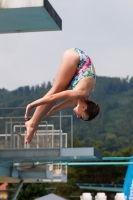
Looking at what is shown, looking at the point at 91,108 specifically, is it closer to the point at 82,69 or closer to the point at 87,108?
the point at 87,108

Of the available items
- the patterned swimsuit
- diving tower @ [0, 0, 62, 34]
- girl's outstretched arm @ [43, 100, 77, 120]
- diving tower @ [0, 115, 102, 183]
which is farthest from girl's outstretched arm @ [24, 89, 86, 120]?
diving tower @ [0, 115, 102, 183]

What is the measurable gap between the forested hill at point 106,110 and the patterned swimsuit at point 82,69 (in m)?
74.2

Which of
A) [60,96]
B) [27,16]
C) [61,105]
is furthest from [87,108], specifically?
[27,16]

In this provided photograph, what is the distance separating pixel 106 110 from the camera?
96438 millimetres

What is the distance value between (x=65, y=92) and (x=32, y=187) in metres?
44.2

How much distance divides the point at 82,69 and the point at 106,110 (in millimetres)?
90628

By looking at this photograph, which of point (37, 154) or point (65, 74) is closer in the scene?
point (65, 74)

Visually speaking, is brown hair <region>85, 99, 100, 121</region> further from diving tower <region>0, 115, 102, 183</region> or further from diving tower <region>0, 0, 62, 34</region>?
diving tower <region>0, 115, 102, 183</region>

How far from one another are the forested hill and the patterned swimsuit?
7424 centimetres

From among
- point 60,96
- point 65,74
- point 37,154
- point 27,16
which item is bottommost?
point 37,154

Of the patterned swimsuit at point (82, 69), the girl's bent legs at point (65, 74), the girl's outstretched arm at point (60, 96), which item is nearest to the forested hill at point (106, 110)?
the girl's bent legs at point (65, 74)

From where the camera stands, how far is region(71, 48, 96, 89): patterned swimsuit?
19.8 feet

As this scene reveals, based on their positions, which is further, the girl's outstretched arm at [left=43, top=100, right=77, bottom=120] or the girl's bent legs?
the girl's outstretched arm at [left=43, top=100, right=77, bottom=120]

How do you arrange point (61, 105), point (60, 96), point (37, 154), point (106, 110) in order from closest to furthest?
point (60, 96) → point (61, 105) → point (37, 154) → point (106, 110)
